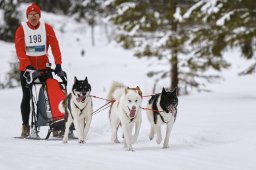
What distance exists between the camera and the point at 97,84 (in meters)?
24.4

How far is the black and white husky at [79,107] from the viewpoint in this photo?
259 inches

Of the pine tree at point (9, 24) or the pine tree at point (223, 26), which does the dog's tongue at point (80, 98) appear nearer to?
the pine tree at point (223, 26)

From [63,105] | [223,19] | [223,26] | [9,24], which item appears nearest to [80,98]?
[63,105]

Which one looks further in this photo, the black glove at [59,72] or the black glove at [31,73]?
the black glove at [59,72]

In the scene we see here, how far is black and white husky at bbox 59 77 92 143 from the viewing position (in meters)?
6.58

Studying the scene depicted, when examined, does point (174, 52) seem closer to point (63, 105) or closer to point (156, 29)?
point (156, 29)

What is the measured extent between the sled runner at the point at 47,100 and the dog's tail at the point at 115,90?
28.2 inches

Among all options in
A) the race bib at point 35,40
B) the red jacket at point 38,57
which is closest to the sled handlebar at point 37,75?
the red jacket at point 38,57

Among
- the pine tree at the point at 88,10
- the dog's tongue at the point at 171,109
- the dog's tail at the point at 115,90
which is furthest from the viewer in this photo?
the pine tree at the point at 88,10

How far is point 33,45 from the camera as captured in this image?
7.41 m

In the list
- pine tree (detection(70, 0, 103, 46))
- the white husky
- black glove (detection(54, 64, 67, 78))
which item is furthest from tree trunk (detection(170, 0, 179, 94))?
pine tree (detection(70, 0, 103, 46))

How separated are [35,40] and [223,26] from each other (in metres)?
7.86

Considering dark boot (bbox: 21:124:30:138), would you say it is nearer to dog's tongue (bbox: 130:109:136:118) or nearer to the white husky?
the white husky

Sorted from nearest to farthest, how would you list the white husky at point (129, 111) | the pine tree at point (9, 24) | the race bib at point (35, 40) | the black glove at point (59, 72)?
the white husky at point (129, 111) < the black glove at point (59, 72) < the race bib at point (35, 40) < the pine tree at point (9, 24)
